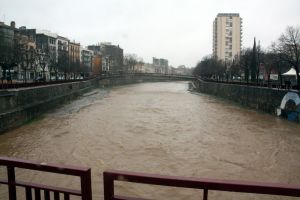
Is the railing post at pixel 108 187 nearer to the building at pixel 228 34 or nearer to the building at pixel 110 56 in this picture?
the building at pixel 110 56

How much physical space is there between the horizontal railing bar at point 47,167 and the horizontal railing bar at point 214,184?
12.3 inches

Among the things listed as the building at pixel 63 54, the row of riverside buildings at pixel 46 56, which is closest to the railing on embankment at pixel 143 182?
the row of riverside buildings at pixel 46 56

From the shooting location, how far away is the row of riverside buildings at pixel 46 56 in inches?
1790

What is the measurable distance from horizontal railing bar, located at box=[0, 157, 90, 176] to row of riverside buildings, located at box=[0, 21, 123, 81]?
31690mm

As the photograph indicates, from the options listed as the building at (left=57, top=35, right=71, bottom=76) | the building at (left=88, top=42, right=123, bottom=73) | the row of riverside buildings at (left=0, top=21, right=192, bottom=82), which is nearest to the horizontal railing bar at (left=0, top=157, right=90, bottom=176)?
the row of riverside buildings at (left=0, top=21, right=192, bottom=82)

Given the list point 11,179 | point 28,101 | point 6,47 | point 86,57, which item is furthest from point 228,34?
point 11,179

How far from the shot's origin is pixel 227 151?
1543 centimetres

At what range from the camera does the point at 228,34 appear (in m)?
128

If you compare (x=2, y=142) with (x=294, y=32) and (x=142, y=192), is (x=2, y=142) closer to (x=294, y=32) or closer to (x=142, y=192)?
(x=142, y=192)

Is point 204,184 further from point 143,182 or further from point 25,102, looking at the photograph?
point 25,102

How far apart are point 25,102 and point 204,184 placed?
23787mm

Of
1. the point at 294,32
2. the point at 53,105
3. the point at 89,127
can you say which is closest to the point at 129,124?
the point at 89,127

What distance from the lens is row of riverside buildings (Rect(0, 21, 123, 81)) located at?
45.5 m

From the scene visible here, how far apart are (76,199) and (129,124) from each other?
46.5ft
